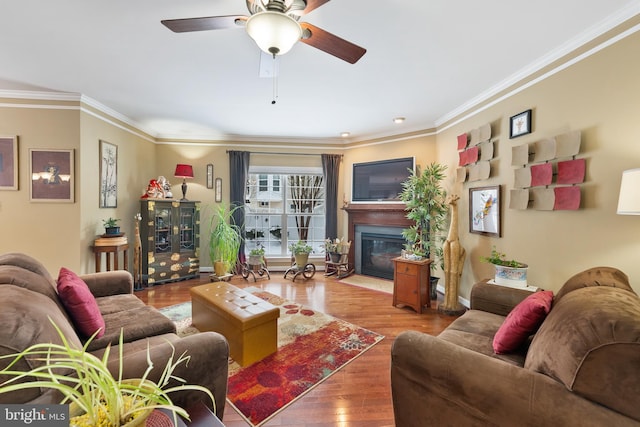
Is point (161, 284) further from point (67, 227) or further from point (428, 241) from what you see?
point (428, 241)

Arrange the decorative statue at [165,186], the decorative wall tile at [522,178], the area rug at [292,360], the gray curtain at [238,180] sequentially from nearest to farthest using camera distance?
the area rug at [292,360] → the decorative wall tile at [522,178] → the decorative statue at [165,186] → the gray curtain at [238,180]

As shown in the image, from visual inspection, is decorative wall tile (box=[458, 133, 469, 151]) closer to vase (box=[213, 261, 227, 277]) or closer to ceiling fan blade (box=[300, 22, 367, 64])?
ceiling fan blade (box=[300, 22, 367, 64])

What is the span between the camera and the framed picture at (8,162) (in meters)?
3.24

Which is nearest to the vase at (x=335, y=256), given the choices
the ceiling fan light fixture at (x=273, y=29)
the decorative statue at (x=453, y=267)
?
the decorative statue at (x=453, y=267)

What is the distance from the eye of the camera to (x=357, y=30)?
2.10 metres

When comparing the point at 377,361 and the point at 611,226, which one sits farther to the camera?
the point at 377,361

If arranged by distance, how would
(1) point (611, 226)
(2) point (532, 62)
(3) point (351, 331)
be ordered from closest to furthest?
(1) point (611, 226), (2) point (532, 62), (3) point (351, 331)

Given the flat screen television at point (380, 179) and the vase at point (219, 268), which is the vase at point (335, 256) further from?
the vase at point (219, 268)

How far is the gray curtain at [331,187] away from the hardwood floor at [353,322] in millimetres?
939

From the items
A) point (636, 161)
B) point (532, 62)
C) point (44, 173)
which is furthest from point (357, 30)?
point (44, 173)

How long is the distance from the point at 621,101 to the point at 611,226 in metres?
0.88

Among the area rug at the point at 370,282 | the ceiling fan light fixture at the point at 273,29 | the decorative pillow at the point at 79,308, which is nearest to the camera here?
the ceiling fan light fixture at the point at 273,29

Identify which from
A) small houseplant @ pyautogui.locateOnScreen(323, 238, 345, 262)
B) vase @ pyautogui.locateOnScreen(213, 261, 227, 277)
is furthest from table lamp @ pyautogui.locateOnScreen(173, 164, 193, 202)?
small houseplant @ pyautogui.locateOnScreen(323, 238, 345, 262)

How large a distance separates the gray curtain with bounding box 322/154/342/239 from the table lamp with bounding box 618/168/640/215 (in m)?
4.03
